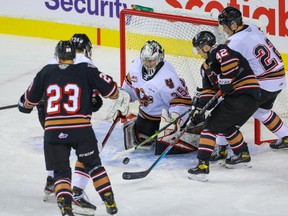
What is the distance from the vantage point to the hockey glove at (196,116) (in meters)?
5.51

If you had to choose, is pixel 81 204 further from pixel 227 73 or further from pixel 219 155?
pixel 219 155

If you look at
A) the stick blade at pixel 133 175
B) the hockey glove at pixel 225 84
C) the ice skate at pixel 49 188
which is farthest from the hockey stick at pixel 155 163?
the ice skate at pixel 49 188

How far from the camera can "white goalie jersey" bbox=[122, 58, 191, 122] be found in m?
5.92

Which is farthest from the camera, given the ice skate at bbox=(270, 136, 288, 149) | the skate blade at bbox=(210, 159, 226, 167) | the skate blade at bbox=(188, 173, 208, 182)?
the ice skate at bbox=(270, 136, 288, 149)

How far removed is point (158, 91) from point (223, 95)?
569mm

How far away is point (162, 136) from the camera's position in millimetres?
5953

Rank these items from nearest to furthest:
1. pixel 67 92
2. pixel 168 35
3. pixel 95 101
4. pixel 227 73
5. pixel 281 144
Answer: pixel 67 92
pixel 95 101
pixel 227 73
pixel 281 144
pixel 168 35

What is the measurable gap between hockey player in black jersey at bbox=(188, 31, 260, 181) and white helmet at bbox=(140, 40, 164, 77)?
34 cm

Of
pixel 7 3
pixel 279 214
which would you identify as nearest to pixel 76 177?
pixel 279 214

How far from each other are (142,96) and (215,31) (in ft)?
2.22

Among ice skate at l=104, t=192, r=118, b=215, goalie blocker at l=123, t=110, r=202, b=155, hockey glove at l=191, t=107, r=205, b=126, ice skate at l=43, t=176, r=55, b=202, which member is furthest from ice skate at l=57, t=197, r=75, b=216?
goalie blocker at l=123, t=110, r=202, b=155

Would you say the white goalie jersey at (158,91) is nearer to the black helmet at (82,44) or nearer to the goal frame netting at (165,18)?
the goal frame netting at (165,18)

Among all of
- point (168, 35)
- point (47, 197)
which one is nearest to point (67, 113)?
point (47, 197)

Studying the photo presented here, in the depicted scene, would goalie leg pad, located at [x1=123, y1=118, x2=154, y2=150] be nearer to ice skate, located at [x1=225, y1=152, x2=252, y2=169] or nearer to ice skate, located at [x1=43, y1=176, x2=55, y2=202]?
ice skate, located at [x1=225, y1=152, x2=252, y2=169]
